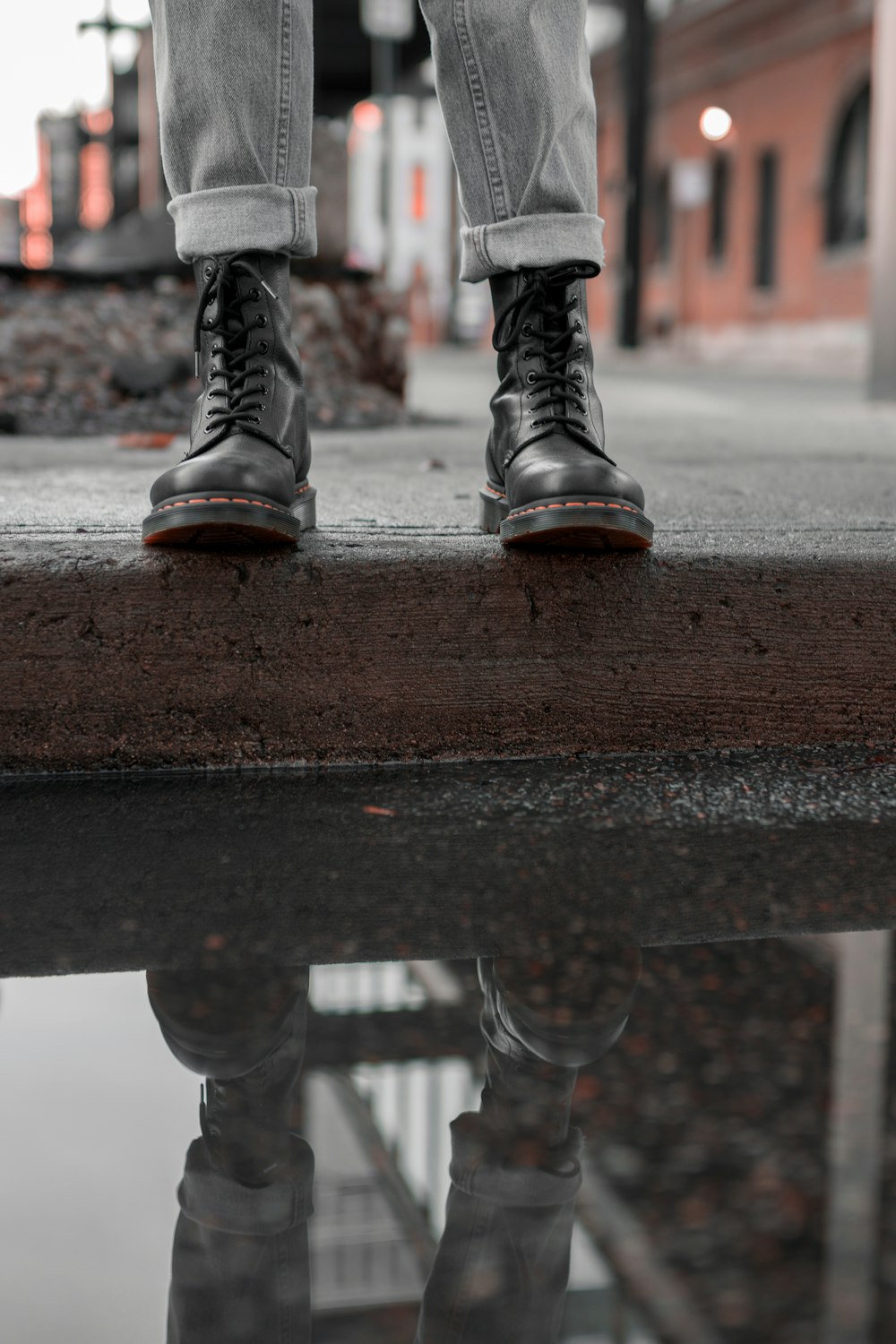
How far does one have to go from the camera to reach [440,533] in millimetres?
1520

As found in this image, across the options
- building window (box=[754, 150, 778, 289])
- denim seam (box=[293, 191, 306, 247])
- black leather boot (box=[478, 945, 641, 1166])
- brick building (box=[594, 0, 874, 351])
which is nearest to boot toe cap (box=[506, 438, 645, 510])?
denim seam (box=[293, 191, 306, 247])

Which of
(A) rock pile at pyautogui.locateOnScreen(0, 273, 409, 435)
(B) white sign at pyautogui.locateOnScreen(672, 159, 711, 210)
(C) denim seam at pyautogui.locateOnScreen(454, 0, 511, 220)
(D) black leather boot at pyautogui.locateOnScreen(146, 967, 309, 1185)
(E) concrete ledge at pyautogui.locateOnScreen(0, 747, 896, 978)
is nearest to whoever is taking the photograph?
(D) black leather boot at pyautogui.locateOnScreen(146, 967, 309, 1185)

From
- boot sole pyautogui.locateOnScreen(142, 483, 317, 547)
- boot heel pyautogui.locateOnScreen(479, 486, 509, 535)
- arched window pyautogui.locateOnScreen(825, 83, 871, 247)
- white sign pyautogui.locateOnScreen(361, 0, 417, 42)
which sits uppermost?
arched window pyautogui.locateOnScreen(825, 83, 871, 247)

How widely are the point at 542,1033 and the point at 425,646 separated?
65cm

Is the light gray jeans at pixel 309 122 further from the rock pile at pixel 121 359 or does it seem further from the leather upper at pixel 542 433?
the rock pile at pixel 121 359

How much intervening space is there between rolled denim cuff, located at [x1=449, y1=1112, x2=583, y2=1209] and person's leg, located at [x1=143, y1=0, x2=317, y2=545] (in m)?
0.76

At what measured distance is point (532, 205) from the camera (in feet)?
4.65

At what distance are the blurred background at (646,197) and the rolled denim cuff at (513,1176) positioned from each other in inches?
114

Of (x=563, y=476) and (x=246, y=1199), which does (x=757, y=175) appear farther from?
(x=246, y=1199)

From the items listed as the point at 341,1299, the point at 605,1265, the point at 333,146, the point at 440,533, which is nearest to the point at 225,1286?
the point at 341,1299

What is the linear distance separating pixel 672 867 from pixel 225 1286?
611mm

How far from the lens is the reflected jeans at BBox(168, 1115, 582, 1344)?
575 mm

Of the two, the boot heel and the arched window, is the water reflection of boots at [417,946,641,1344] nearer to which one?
the boot heel

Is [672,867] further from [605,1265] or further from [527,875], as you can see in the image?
[605,1265]
